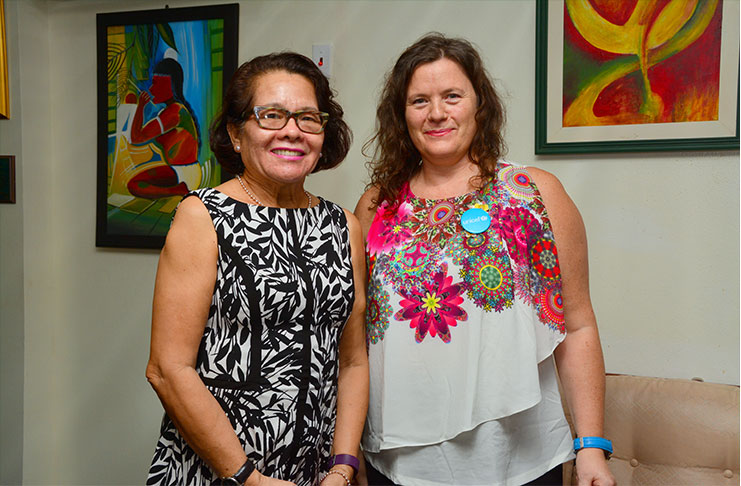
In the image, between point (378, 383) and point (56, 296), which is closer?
point (378, 383)

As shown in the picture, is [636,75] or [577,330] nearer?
[577,330]

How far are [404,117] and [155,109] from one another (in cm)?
132

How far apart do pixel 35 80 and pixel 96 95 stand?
255 mm

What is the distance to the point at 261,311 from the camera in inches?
48.2

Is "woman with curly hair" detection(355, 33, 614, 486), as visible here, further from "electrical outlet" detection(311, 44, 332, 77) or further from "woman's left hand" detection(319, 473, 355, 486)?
"electrical outlet" detection(311, 44, 332, 77)

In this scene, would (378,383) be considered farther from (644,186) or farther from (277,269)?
(644,186)

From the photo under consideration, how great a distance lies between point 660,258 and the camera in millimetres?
1933

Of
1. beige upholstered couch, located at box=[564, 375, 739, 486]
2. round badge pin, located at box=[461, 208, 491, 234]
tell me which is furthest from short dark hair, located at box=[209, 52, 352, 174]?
beige upholstered couch, located at box=[564, 375, 739, 486]

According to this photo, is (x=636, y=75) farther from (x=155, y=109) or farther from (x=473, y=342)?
(x=155, y=109)

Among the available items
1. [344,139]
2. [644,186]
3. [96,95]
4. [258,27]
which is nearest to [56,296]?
[96,95]

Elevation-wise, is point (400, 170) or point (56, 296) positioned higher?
point (400, 170)

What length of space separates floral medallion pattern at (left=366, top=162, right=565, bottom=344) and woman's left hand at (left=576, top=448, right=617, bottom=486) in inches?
11.1

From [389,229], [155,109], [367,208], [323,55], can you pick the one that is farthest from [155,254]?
[389,229]

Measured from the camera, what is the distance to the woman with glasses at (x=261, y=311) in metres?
1.20
